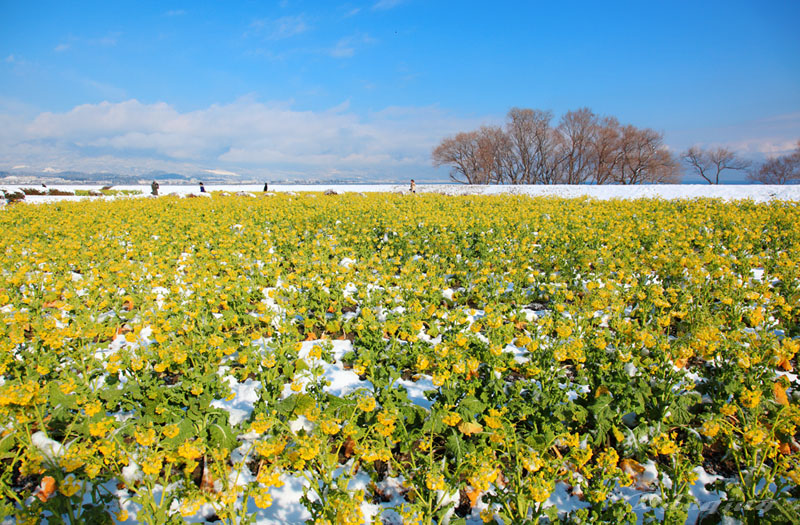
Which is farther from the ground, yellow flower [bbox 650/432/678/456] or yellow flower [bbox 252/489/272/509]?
yellow flower [bbox 650/432/678/456]

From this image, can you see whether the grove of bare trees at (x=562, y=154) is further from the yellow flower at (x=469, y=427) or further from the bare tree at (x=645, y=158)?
the yellow flower at (x=469, y=427)

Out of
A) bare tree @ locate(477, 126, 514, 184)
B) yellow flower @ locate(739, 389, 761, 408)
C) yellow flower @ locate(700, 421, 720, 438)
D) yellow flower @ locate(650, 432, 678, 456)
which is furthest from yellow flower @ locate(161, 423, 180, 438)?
bare tree @ locate(477, 126, 514, 184)

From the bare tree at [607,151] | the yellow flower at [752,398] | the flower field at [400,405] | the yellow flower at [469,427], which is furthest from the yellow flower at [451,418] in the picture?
the bare tree at [607,151]

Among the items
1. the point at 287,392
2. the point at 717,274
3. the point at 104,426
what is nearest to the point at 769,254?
the point at 717,274

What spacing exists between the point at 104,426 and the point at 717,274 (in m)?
7.38

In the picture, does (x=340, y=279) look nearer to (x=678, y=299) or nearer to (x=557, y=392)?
(x=557, y=392)

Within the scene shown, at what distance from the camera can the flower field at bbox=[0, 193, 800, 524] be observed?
2.26 m

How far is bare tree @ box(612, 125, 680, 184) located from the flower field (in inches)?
2251

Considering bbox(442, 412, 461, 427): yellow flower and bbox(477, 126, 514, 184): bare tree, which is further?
bbox(477, 126, 514, 184): bare tree

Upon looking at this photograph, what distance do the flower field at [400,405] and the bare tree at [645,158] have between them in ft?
188

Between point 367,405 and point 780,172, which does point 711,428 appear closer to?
point 367,405

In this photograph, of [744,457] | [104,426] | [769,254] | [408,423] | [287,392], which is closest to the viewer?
[104,426]

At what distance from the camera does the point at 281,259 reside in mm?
7609

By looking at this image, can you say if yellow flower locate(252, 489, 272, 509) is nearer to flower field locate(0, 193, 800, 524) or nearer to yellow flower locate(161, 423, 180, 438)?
flower field locate(0, 193, 800, 524)
